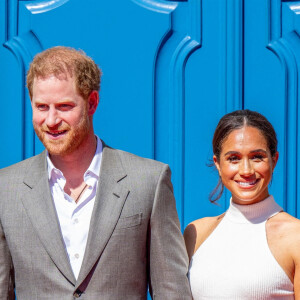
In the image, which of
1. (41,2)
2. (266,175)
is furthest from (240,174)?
(41,2)

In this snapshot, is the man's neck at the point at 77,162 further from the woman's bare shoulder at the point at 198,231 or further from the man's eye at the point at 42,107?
the woman's bare shoulder at the point at 198,231

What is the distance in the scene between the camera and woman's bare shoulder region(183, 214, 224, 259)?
2766 mm

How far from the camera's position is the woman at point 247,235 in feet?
8.17

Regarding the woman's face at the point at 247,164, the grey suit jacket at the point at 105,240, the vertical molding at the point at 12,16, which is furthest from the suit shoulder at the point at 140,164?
the vertical molding at the point at 12,16

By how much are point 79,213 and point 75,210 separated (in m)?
0.02

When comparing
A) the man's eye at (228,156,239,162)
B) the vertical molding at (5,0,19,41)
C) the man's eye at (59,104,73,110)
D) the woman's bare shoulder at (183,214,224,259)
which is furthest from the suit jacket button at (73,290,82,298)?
the vertical molding at (5,0,19,41)

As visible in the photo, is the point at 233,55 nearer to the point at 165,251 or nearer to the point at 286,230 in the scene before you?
the point at 286,230

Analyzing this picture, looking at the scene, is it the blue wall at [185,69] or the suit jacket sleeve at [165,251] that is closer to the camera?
the suit jacket sleeve at [165,251]

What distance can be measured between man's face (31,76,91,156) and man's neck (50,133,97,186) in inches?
2.9

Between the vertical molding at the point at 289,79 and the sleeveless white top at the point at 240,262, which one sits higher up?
the vertical molding at the point at 289,79

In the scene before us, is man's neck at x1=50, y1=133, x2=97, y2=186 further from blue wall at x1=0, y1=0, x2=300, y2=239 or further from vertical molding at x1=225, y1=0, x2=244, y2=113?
vertical molding at x1=225, y1=0, x2=244, y2=113

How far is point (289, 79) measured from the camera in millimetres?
3088

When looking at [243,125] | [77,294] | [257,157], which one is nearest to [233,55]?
[243,125]

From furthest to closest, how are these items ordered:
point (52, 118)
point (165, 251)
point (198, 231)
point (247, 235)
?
point (198, 231), point (247, 235), point (165, 251), point (52, 118)
